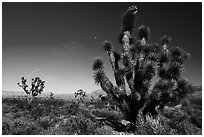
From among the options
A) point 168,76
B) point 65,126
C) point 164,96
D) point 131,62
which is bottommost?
point 65,126

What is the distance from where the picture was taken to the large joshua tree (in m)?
10.1

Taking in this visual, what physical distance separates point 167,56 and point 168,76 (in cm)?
129

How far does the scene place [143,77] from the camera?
11023 mm

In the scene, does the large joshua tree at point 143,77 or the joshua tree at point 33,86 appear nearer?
the large joshua tree at point 143,77

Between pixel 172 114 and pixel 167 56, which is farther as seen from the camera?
pixel 172 114

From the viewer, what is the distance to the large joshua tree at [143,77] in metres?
10.1

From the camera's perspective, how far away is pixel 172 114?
43.8ft

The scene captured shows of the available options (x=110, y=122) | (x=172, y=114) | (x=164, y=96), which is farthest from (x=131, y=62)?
(x=172, y=114)

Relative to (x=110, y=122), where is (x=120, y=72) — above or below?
above

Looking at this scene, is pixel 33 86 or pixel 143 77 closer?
pixel 143 77

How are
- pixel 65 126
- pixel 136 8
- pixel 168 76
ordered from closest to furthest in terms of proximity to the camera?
1. pixel 65 126
2. pixel 168 76
3. pixel 136 8

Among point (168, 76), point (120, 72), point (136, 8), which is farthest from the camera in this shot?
point (136, 8)

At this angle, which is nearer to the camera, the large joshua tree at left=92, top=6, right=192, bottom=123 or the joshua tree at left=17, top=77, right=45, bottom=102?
the large joshua tree at left=92, top=6, right=192, bottom=123

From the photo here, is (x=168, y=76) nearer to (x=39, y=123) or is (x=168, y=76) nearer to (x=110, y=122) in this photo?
(x=110, y=122)
